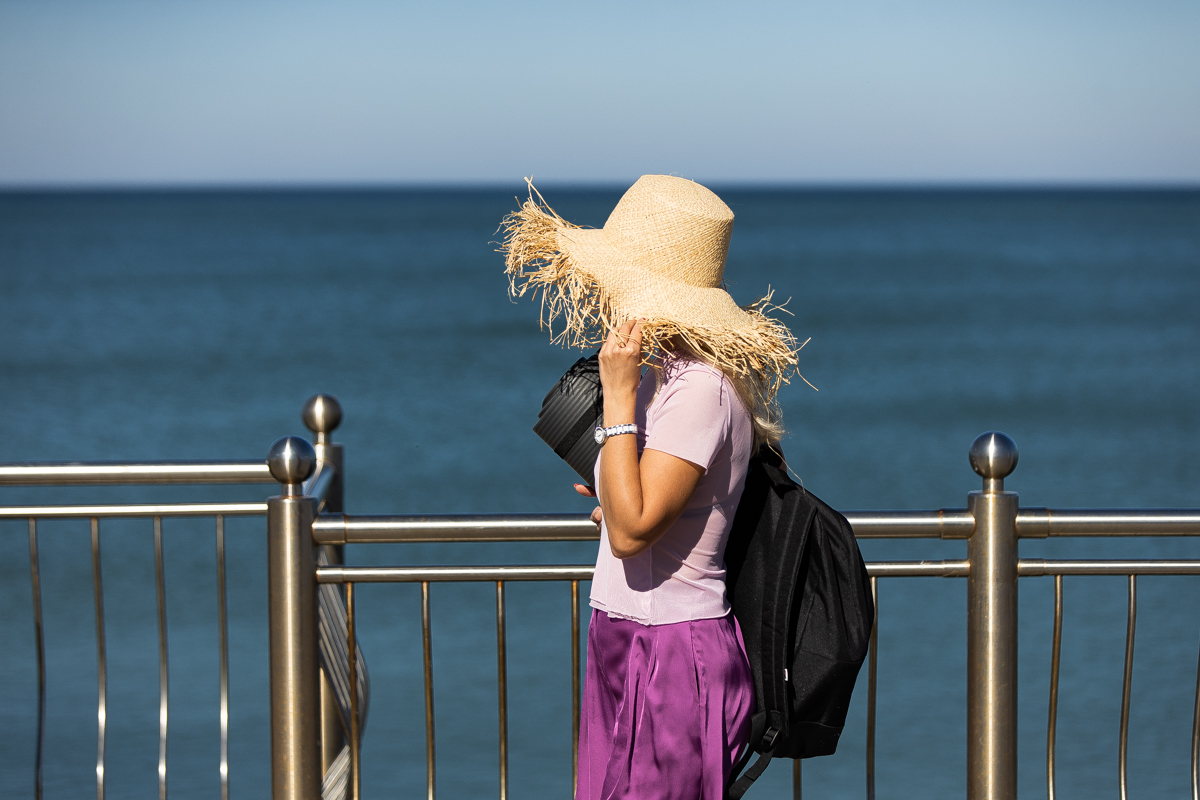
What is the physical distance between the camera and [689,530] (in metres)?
2.32

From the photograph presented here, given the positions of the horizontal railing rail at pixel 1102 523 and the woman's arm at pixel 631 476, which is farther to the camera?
Result: the horizontal railing rail at pixel 1102 523

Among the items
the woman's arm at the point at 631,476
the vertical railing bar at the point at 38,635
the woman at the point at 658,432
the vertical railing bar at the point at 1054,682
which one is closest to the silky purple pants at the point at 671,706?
the woman at the point at 658,432

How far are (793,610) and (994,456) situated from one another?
2.98 ft

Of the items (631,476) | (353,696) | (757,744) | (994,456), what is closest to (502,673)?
(353,696)

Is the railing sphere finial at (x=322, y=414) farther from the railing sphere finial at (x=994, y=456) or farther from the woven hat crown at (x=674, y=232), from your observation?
the railing sphere finial at (x=994, y=456)

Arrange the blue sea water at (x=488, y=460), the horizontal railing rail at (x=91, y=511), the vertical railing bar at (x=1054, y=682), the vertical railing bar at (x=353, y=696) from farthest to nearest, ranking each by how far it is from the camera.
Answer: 1. the blue sea water at (x=488, y=460)
2. the horizontal railing rail at (x=91, y=511)
3. the vertical railing bar at (x=1054, y=682)
4. the vertical railing bar at (x=353, y=696)

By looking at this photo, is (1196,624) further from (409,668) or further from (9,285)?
(9,285)

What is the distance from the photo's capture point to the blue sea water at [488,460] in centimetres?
934

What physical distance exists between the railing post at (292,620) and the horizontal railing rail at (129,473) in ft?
1.85

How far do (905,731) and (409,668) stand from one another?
473 centimetres

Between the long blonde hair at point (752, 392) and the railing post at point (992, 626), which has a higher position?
the long blonde hair at point (752, 392)

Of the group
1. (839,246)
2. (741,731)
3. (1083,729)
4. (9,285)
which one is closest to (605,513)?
(741,731)

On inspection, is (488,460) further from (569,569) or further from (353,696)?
(569,569)

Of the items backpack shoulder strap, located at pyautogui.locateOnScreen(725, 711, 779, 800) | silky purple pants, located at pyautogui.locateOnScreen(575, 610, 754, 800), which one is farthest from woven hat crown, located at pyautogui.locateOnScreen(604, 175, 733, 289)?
backpack shoulder strap, located at pyautogui.locateOnScreen(725, 711, 779, 800)
